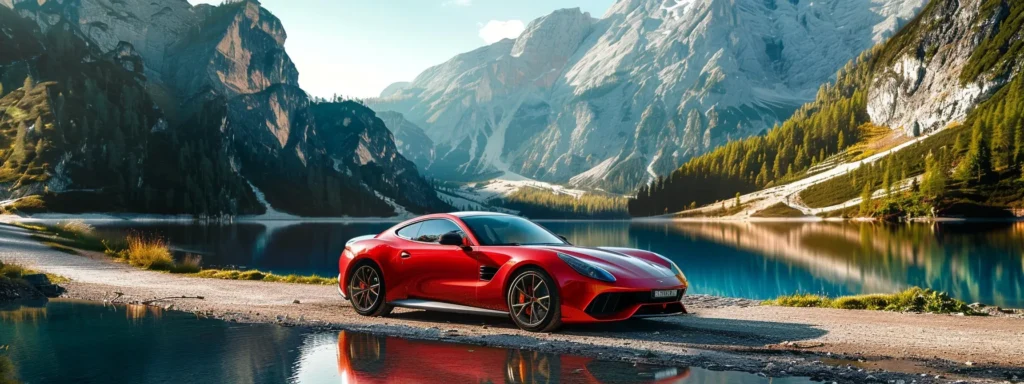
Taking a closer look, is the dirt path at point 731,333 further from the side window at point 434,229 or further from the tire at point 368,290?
the side window at point 434,229

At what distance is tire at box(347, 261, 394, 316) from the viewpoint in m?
13.7

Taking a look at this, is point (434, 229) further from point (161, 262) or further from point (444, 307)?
point (161, 262)

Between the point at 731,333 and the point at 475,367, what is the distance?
505 cm

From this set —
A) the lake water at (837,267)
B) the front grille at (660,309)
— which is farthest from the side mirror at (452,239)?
the lake water at (837,267)

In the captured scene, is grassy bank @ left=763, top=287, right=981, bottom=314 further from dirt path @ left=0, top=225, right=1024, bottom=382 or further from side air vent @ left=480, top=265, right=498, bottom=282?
side air vent @ left=480, top=265, right=498, bottom=282

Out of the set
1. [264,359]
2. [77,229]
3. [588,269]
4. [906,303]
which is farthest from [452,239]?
[77,229]

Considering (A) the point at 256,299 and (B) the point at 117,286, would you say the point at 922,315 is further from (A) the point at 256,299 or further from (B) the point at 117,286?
(B) the point at 117,286

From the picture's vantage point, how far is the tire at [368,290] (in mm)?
13672

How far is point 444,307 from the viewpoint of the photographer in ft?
41.4

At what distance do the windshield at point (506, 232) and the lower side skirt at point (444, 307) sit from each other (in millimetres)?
1115

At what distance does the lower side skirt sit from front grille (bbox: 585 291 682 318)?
158 cm

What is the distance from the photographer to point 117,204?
A: 19225 cm

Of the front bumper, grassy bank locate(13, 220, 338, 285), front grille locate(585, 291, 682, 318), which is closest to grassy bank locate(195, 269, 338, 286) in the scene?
grassy bank locate(13, 220, 338, 285)

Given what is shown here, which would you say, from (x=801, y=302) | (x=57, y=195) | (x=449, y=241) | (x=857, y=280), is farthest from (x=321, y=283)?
(x=57, y=195)
